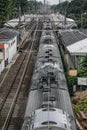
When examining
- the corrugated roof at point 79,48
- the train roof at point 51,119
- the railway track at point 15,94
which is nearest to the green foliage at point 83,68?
the corrugated roof at point 79,48

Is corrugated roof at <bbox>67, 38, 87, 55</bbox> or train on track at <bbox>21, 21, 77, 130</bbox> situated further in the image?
corrugated roof at <bbox>67, 38, 87, 55</bbox>

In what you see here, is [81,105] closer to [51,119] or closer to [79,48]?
[51,119]

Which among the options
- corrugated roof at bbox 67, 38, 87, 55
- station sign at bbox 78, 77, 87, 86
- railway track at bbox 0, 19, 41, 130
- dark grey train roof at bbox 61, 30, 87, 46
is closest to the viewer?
railway track at bbox 0, 19, 41, 130

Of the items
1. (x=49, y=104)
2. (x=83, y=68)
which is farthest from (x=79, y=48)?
(x=49, y=104)

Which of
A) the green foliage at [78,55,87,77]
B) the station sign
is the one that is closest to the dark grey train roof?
the green foliage at [78,55,87,77]

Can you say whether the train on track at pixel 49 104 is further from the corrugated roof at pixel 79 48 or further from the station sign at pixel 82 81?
the corrugated roof at pixel 79 48

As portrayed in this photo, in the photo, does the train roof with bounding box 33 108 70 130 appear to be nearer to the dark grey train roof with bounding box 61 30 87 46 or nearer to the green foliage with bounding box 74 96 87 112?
the green foliage with bounding box 74 96 87 112

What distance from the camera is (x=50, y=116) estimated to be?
14.4 metres

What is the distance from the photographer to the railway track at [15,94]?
21814mm

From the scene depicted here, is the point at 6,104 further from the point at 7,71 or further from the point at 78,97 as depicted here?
the point at 7,71

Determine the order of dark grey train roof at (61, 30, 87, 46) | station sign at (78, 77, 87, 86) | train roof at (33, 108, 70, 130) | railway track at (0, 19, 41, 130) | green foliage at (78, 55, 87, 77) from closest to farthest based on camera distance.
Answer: train roof at (33, 108, 70, 130) → railway track at (0, 19, 41, 130) → station sign at (78, 77, 87, 86) → green foliage at (78, 55, 87, 77) → dark grey train roof at (61, 30, 87, 46)

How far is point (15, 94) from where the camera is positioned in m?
28.4

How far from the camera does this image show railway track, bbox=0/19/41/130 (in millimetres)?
21814

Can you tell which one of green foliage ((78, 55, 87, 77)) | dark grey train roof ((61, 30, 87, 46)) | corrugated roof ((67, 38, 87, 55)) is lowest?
dark grey train roof ((61, 30, 87, 46))
